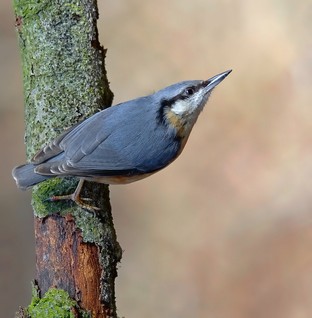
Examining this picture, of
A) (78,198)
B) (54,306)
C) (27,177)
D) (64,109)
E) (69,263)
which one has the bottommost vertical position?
(54,306)

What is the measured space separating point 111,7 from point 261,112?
143 cm

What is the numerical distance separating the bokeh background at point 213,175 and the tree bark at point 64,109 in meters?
2.39

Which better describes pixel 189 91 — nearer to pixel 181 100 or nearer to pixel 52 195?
pixel 181 100

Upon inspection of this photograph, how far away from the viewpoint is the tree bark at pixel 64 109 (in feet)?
8.23

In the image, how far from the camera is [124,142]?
8.90 feet

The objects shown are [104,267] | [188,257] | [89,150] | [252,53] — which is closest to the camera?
[104,267]

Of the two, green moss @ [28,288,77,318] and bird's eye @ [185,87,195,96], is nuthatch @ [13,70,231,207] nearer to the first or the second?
bird's eye @ [185,87,195,96]

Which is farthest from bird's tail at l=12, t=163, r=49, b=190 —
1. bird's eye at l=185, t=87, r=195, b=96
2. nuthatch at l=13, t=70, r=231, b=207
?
bird's eye at l=185, t=87, r=195, b=96

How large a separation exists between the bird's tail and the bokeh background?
233 cm

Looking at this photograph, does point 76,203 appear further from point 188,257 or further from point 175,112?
point 188,257

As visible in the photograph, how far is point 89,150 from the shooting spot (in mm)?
2695

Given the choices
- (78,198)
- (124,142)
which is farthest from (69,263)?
(124,142)

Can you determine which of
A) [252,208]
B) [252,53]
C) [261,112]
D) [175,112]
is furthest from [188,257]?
[175,112]

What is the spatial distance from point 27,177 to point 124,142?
0.38 metres
